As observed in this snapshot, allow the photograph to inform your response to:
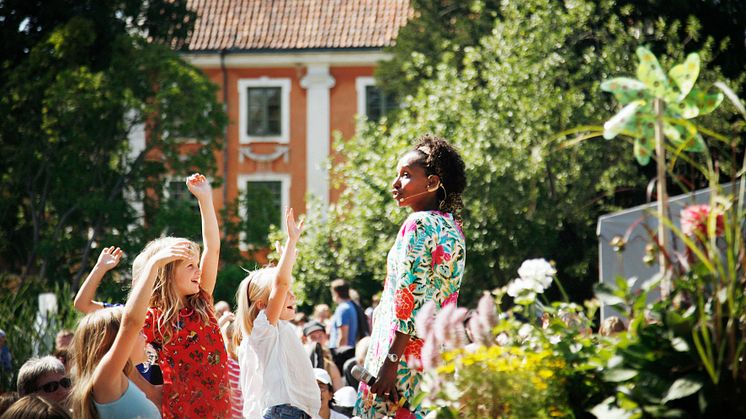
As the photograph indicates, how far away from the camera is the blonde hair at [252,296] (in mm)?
6074

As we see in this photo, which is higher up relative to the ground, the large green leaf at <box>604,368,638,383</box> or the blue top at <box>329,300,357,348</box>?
the large green leaf at <box>604,368,638,383</box>

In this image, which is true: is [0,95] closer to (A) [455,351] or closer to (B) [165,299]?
(B) [165,299]

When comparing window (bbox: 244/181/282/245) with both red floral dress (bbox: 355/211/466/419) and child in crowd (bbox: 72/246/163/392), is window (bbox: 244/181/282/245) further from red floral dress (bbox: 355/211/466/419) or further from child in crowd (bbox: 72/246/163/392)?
red floral dress (bbox: 355/211/466/419)

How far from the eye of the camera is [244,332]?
611 cm

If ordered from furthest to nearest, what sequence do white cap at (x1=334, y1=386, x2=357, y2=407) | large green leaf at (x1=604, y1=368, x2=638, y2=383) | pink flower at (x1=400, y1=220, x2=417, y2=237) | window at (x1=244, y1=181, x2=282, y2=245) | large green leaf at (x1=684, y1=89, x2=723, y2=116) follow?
window at (x1=244, y1=181, x2=282, y2=245)
white cap at (x1=334, y1=386, x2=357, y2=407)
pink flower at (x1=400, y1=220, x2=417, y2=237)
large green leaf at (x1=684, y1=89, x2=723, y2=116)
large green leaf at (x1=604, y1=368, x2=638, y2=383)

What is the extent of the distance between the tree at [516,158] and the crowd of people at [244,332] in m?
13.4

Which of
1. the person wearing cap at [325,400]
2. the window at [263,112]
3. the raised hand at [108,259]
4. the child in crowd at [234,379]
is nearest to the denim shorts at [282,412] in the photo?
the child in crowd at [234,379]

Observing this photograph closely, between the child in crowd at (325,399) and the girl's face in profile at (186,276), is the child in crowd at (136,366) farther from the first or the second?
the child in crowd at (325,399)

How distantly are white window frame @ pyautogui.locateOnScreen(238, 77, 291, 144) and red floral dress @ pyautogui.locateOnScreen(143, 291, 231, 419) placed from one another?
1178 inches

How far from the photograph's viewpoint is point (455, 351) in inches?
138

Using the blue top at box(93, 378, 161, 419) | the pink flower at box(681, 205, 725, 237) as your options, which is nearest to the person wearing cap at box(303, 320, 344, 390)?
the blue top at box(93, 378, 161, 419)

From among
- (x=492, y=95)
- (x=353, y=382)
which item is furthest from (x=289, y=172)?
(x=353, y=382)

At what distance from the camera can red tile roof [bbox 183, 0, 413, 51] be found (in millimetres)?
34469

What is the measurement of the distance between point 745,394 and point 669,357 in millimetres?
205
